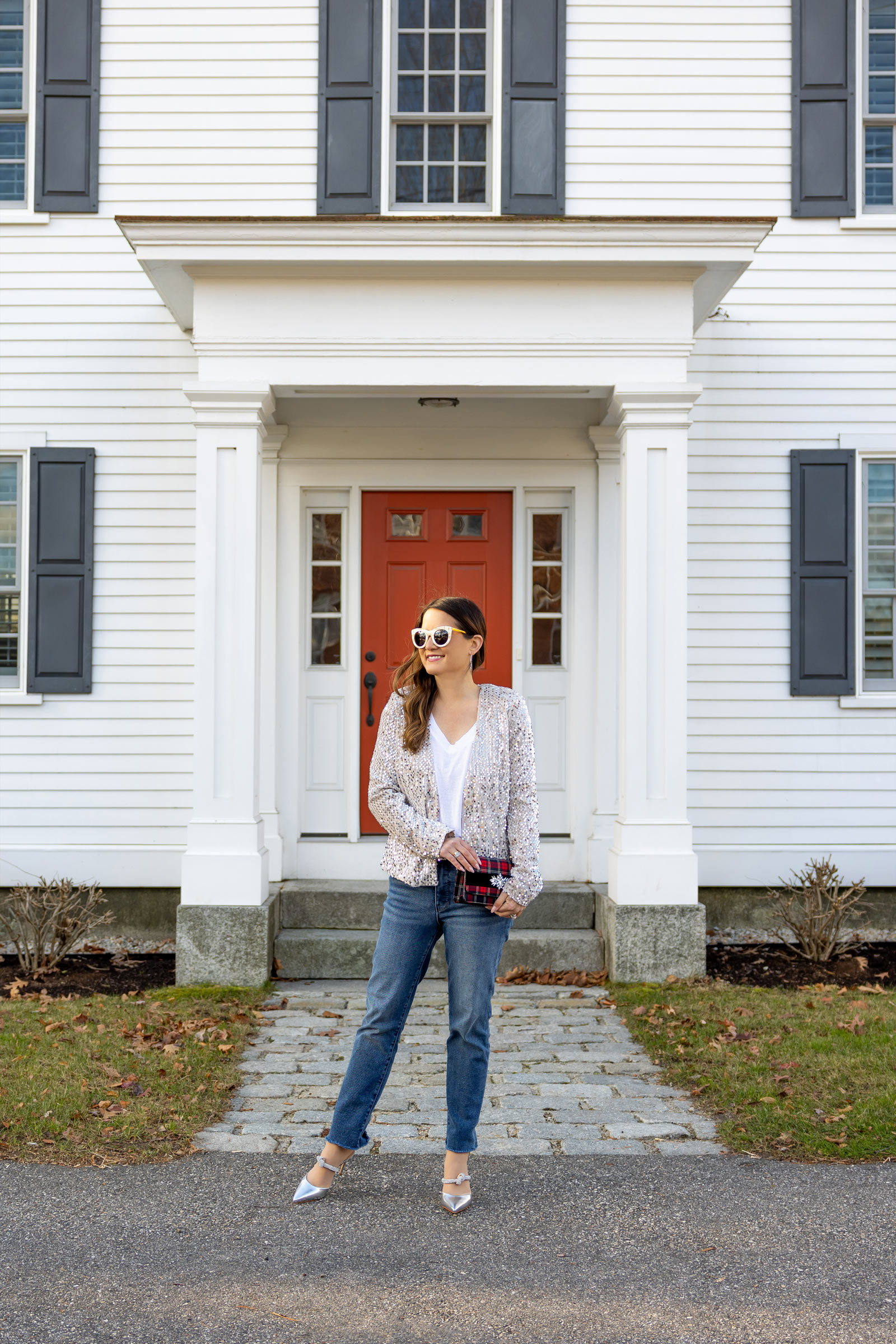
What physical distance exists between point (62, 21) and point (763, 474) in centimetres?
538

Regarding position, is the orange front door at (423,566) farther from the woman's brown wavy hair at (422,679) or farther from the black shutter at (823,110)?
the woman's brown wavy hair at (422,679)

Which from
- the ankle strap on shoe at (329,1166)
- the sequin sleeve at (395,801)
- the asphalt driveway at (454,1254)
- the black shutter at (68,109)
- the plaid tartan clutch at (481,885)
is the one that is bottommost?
the asphalt driveway at (454,1254)

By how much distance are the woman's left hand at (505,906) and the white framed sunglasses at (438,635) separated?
0.77 metres

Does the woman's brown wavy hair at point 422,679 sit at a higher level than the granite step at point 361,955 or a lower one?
higher

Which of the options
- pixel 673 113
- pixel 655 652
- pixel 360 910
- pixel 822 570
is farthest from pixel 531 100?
pixel 360 910

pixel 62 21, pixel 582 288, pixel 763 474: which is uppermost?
pixel 62 21

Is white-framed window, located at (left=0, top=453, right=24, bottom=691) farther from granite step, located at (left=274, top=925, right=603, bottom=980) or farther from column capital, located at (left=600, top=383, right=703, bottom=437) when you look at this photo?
column capital, located at (left=600, top=383, right=703, bottom=437)

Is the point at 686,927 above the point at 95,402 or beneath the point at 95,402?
beneath

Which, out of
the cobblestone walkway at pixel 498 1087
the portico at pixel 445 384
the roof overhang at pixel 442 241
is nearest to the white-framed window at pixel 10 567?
the portico at pixel 445 384

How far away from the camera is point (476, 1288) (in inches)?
124

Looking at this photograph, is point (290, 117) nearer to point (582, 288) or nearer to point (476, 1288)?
point (582, 288)

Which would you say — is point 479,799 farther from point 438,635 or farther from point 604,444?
point 604,444

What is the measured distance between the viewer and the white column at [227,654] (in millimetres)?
6355

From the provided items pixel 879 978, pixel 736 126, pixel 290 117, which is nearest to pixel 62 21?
pixel 290 117
